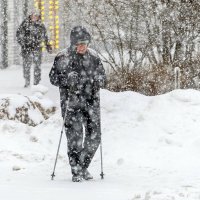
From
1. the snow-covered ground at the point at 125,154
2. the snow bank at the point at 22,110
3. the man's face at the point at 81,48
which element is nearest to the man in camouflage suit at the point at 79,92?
the man's face at the point at 81,48

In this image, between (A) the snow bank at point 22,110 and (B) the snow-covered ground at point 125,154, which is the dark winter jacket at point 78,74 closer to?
(B) the snow-covered ground at point 125,154

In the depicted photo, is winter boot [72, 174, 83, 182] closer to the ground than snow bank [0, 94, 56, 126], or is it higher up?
closer to the ground

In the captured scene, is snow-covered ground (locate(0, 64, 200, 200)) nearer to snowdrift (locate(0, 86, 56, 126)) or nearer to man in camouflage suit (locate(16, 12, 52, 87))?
snowdrift (locate(0, 86, 56, 126))

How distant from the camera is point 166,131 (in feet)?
36.3

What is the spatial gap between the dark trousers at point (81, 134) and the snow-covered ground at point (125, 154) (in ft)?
0.94

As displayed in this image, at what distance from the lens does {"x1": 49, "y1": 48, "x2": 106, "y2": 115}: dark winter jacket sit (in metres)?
8.43

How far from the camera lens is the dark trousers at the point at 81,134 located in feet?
27.9

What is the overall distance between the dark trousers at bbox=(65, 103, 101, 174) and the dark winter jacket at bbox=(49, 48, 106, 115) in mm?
120

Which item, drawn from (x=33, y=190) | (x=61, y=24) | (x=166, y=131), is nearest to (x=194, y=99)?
(x=166, y=131)

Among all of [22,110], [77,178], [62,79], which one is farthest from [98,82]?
[22,110]

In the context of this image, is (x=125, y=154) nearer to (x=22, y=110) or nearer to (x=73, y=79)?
(x=73, y=79)

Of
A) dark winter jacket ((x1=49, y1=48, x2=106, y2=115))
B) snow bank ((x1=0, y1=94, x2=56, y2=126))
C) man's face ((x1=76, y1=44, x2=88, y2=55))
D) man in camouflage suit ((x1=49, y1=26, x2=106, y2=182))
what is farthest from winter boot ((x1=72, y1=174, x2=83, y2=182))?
snow bank ((x1=0, y1=94, x2=56, y2=126))

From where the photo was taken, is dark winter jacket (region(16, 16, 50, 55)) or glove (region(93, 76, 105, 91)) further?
dark winter jacket (region(16, 16, 50, 55))

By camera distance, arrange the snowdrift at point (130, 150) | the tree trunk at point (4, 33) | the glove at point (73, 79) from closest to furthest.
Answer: the snowdrift at point (130, 150) → the glove at point (73, 79) → the tree trunk at point (4, 33)
